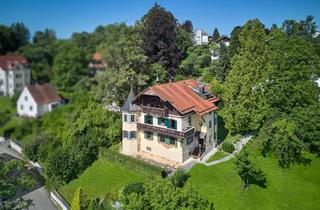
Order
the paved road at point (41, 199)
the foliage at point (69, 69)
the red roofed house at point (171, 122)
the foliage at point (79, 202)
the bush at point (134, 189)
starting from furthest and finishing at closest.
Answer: the foliage at point (69, 69) → the red roofed house at point (171, 122) → the paved road at point (41, 199) → the foliage at point (79, 202) → the bush at point (134, 189)

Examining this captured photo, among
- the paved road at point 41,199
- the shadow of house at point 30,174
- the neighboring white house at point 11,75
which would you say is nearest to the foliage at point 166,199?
the paved road at point 41,199

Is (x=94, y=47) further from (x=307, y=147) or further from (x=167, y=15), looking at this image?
(x=307, y=147)

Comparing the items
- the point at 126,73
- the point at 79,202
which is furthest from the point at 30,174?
the point at 126,73

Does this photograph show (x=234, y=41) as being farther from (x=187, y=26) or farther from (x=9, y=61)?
(x=9, y=61)

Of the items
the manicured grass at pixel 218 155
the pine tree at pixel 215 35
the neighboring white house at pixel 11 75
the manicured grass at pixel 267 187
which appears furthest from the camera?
the neighboring white house at pixel 11 75

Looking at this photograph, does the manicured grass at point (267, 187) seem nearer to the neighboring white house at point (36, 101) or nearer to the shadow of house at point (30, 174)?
the shadow of house at point (30, 174)

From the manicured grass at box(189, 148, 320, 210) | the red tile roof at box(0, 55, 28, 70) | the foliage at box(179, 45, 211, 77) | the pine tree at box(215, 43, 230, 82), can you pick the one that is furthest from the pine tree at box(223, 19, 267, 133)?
the red tile roof at box(0, 55, 28, 70)

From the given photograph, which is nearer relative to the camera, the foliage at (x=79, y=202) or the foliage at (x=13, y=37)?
the foliage at (x=79, y=202)

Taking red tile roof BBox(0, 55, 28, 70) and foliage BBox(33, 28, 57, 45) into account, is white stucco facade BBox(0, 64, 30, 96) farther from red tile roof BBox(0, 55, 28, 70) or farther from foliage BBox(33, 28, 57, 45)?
foliage BBox(33, 28, 57, 45)

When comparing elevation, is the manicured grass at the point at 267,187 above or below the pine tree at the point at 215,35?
below
